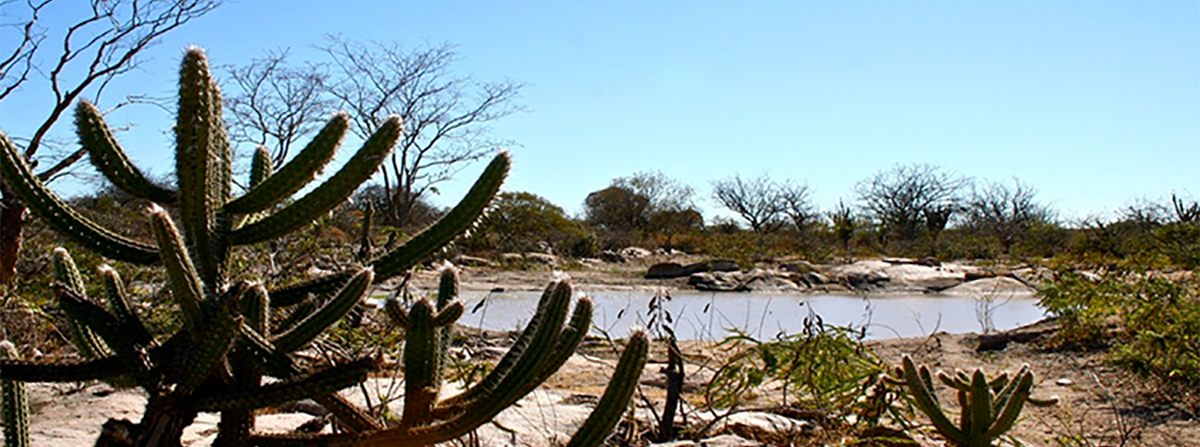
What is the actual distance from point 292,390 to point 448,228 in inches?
16.6

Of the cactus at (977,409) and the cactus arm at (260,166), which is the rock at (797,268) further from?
the cactus arm at (260,166)

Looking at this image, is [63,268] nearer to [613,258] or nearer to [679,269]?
[679,269]

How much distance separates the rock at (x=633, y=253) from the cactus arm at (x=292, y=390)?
2502 centimetres

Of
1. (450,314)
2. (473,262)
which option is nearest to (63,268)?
(450,314)

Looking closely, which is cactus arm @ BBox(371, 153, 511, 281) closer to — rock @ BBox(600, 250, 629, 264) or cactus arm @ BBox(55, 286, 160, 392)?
cactus arm @ BBox(55, 286, 160, 392)

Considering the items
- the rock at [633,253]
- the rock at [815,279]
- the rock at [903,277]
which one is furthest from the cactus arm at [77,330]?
the rock at [633,253]

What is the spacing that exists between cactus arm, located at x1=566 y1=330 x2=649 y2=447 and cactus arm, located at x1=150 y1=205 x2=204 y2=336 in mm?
643

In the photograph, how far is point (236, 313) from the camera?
120 cm

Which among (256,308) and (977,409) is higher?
(256,308)

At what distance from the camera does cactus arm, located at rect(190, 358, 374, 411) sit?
1242 mm

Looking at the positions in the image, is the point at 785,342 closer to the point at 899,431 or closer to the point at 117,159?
the point at 899,431

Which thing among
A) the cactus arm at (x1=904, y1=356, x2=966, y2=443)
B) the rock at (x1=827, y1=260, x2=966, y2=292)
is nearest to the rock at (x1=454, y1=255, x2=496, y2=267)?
the rock at (x1=827, y1=260, x2=966, y2=292)

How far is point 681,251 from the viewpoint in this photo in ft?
102

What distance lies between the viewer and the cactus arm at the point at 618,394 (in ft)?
4.97
